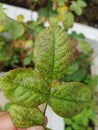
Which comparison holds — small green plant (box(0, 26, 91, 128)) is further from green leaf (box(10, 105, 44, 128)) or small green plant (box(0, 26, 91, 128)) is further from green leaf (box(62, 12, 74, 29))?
green leaf (box(62, 12, 74, 29))

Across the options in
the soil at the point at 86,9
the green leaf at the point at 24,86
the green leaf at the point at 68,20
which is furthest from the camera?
the soil at the point at 86,9

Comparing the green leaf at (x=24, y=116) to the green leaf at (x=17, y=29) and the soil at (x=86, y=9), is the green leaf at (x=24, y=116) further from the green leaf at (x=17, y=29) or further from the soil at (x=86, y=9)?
the soil at (x=86, y=9)

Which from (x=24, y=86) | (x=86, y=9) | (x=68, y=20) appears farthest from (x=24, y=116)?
(x=86, y=9)

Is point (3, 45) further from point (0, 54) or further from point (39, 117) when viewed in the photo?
point (39, 117)

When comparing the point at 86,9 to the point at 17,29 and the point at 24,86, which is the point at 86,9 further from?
the point at 24,86

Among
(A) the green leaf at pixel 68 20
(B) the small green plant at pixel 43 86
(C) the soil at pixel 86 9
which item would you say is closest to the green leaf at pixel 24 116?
(B) the small green plant at pixel 43 86

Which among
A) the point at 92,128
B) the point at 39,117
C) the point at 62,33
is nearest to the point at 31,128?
the point at 39,117
